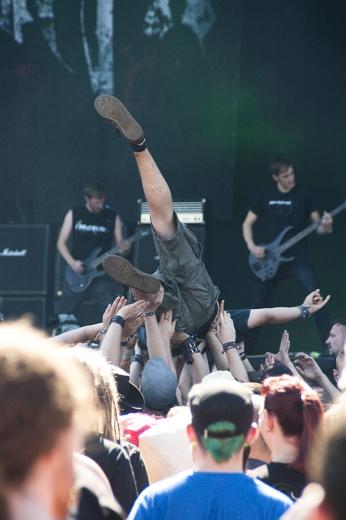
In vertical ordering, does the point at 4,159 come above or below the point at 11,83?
below

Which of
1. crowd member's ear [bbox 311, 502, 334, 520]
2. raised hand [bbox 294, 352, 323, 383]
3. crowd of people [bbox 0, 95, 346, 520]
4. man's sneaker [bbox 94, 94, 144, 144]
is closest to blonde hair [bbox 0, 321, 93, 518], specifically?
crowd of people [bbox 0, 95, 346, 520]

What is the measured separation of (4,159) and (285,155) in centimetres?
269

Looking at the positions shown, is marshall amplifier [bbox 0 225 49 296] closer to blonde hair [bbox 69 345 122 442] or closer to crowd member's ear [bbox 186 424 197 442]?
blonde hair [bbox 69 345 122 442]

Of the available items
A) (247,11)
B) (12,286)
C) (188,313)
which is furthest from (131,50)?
(188,313)

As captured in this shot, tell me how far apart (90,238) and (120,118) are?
3.62 meters

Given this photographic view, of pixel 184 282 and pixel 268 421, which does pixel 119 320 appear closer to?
pixel 184 282

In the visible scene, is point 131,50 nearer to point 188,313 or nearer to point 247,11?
point 247,11

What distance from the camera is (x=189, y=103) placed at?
891cm

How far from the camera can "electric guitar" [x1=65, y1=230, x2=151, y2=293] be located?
27.7 feet

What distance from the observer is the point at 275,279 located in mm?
7836

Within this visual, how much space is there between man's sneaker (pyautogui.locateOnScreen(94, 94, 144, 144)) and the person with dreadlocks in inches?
119

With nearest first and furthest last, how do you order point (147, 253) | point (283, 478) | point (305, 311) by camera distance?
point (283, 478) → point (305, 311) → point (147, 253)

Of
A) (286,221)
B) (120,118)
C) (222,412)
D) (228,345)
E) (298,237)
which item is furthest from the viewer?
(286,221)

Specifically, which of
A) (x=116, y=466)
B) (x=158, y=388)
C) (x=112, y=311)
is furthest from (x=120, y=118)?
(x=116, y=466)
